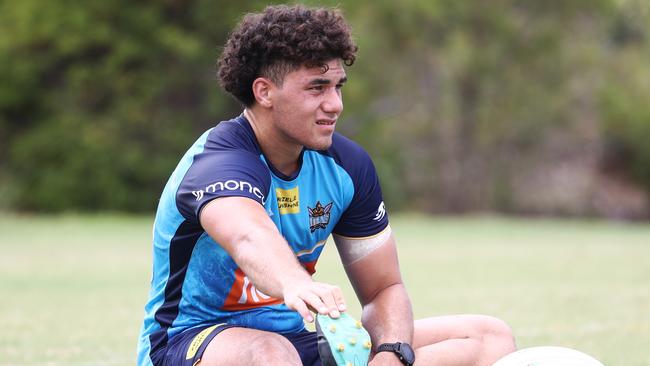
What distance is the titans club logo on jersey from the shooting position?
179 inches

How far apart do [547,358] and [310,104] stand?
1386 mm

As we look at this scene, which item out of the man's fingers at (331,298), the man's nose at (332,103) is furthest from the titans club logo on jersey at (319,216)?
the man's fingers at (331,298)

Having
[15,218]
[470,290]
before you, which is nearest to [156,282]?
[470,290]

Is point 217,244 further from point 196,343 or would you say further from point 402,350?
point 402,350

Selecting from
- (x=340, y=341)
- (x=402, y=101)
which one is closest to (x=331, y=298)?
(x=340, y=341)

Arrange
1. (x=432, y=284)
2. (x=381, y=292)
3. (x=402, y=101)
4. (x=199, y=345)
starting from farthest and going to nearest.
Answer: (x=402, y=101)
(x=432, y=284)
(x=381, y=292)
(x=199, y=345)

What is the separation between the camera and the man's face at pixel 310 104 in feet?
14.1

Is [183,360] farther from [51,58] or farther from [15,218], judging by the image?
[51,58]

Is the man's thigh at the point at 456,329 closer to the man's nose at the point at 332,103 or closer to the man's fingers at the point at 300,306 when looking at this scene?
the man's nose at the point at 332,103

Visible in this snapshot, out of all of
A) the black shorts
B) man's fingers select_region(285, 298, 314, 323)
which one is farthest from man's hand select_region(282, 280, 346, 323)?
the black shorts

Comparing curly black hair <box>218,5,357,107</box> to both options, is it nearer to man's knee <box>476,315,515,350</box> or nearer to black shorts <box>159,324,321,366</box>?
black shorts <box>159,324,321,366</box>

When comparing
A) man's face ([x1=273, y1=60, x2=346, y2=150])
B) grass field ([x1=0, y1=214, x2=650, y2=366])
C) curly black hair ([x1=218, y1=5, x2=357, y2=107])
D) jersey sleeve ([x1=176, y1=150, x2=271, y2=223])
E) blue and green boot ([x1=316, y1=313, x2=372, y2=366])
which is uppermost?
curly black hair ([x1=218, y1=5, x2=357, y2=107])

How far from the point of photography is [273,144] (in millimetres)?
4469

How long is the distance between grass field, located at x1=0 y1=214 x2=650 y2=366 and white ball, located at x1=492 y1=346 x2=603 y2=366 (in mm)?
2742
